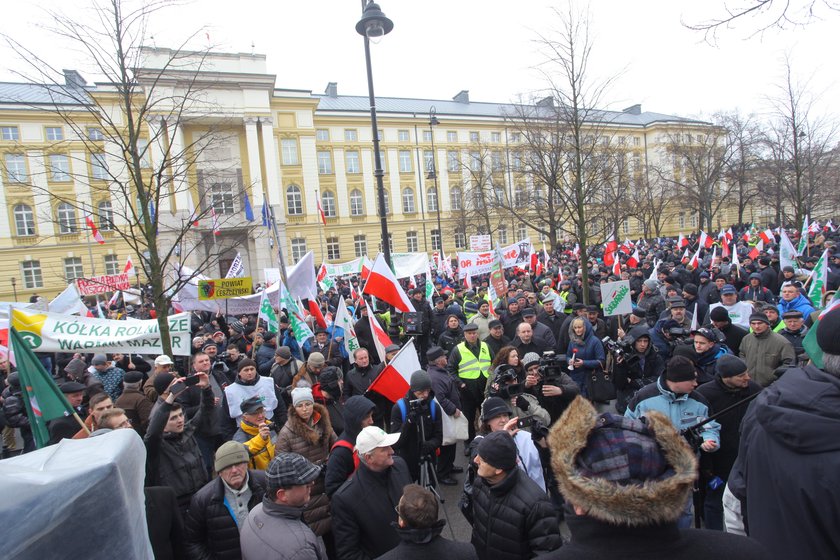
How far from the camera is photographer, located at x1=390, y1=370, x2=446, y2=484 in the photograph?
178 inches

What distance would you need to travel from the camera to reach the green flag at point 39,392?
347 cm

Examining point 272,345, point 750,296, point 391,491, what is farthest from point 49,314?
point 750,296

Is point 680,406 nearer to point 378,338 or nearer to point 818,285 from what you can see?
point 378,338

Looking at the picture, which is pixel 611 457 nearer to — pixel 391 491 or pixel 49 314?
pixel 391 491

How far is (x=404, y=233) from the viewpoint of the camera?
50719 millimetres

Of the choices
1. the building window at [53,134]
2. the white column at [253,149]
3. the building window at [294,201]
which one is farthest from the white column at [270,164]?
the building window at [53,134]

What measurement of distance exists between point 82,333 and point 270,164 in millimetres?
37695

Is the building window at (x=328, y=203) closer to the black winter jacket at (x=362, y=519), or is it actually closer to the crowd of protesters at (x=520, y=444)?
the crowd of protesters at (x=520, y=444)

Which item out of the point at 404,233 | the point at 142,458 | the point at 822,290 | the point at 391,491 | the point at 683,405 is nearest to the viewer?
the point at 142,458

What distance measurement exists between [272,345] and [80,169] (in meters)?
38.2

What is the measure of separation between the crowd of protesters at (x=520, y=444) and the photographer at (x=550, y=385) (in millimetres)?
19

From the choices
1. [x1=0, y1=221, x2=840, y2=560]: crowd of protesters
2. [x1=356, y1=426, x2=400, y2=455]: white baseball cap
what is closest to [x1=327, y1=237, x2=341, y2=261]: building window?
Answer: [x1=0, y1=221, x2=840, y2=560]: crowd of protesters

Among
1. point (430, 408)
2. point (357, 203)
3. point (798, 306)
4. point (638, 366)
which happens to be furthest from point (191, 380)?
point (357, 203)

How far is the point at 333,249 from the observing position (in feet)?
158
